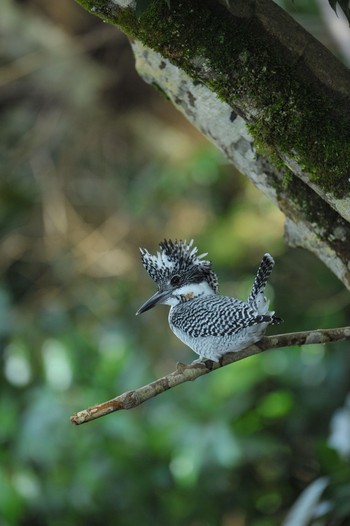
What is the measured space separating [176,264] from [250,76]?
70cm

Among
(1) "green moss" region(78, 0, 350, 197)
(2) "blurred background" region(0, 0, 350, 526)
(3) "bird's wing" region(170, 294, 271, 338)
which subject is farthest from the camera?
(2) "blurred background" region(0, 0, 350, 526)

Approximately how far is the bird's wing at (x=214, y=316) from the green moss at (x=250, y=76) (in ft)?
1.26

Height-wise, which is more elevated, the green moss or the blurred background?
the green moss

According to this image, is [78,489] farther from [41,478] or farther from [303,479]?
[303,479]

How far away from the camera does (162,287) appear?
2230 mm

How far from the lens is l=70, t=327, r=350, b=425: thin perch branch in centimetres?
158

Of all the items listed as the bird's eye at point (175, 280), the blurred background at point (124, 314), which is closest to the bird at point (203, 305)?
the bird's eye at point (175, 280)

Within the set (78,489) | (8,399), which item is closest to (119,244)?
(8,399)

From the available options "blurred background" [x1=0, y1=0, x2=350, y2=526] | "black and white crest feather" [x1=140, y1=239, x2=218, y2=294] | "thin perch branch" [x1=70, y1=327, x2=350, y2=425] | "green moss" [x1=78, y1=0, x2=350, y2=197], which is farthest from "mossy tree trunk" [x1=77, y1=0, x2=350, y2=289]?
"blurred background" [x1=0, y1=0, x2=350, y2=526]

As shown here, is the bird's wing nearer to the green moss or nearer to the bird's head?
the bird's head

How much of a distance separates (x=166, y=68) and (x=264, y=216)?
2.52 metres

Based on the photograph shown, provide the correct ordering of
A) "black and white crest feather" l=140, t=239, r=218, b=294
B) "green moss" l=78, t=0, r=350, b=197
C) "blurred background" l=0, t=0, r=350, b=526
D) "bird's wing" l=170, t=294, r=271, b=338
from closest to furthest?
"green moss" l=78, t=0, r=350, b=197, "bird's wing" l=170, t=294, r=271, b=338, "black and white crest feather" l=140, t=239, r=218, b=294, "blurred background" l=0, t=0, r=350, b=526

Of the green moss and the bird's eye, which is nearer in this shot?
the green moss

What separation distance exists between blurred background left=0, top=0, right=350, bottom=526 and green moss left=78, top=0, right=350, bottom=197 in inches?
68.5
